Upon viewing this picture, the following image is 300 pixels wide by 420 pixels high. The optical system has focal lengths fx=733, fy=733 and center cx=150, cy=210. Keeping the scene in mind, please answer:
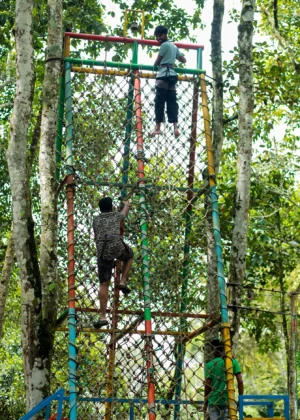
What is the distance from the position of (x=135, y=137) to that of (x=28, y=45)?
1253 mm

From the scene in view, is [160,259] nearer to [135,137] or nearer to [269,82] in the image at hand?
[135,137]

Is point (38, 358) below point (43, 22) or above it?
below

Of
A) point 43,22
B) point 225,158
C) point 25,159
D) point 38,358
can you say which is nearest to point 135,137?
point 25,159

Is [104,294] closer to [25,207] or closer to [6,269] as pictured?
[25,207]

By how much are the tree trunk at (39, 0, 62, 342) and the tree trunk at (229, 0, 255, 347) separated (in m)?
1.85

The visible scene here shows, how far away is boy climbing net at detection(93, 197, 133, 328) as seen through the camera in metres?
5.82

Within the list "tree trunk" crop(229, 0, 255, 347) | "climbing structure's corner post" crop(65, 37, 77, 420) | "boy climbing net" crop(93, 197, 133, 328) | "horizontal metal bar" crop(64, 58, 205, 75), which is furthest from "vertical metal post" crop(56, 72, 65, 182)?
"tree trunk" crop(229, 0, 255, 347)

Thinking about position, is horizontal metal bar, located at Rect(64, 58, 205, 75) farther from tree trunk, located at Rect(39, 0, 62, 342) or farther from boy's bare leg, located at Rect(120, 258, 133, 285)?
boy's bare leg, located at Rect(120, 258, 133, 285)

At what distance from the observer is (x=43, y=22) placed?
36.5ft

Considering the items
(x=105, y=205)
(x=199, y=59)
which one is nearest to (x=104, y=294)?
(x=105, y=205)

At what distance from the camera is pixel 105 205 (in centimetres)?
595

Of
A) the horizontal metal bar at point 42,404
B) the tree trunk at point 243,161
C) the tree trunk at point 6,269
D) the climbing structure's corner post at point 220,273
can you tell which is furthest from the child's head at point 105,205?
the tree trunk at point 6,269

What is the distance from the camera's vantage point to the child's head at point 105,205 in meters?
5.93

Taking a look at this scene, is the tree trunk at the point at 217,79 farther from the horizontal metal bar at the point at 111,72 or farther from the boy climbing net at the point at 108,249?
the boy climbing net at the point at 108,249
